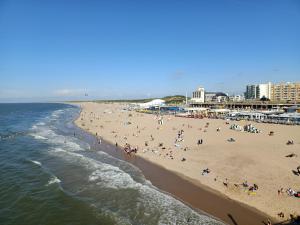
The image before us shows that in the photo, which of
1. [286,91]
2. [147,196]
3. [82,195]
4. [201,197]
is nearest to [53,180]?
[82,195]

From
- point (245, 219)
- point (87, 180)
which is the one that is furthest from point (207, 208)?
point (87, 180)

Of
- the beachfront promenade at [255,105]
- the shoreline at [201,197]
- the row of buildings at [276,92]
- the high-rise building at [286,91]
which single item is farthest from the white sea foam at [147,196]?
the high-rise building at [286,91]

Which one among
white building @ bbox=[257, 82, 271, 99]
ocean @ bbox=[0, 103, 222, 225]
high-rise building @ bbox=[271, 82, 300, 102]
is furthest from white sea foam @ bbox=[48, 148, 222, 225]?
white building @ bbox=[257, 82, 271, 99]

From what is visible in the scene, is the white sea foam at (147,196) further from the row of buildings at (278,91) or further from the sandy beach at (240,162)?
the row of buildings at (278,91)

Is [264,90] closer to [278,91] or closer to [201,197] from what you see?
[278,91]

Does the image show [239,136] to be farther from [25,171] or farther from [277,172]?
[25,171]

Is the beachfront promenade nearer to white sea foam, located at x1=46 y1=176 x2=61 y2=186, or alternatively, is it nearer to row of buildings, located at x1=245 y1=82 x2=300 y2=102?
row of buildings, located at x1=245 y1=82 x2=300 y2=102
